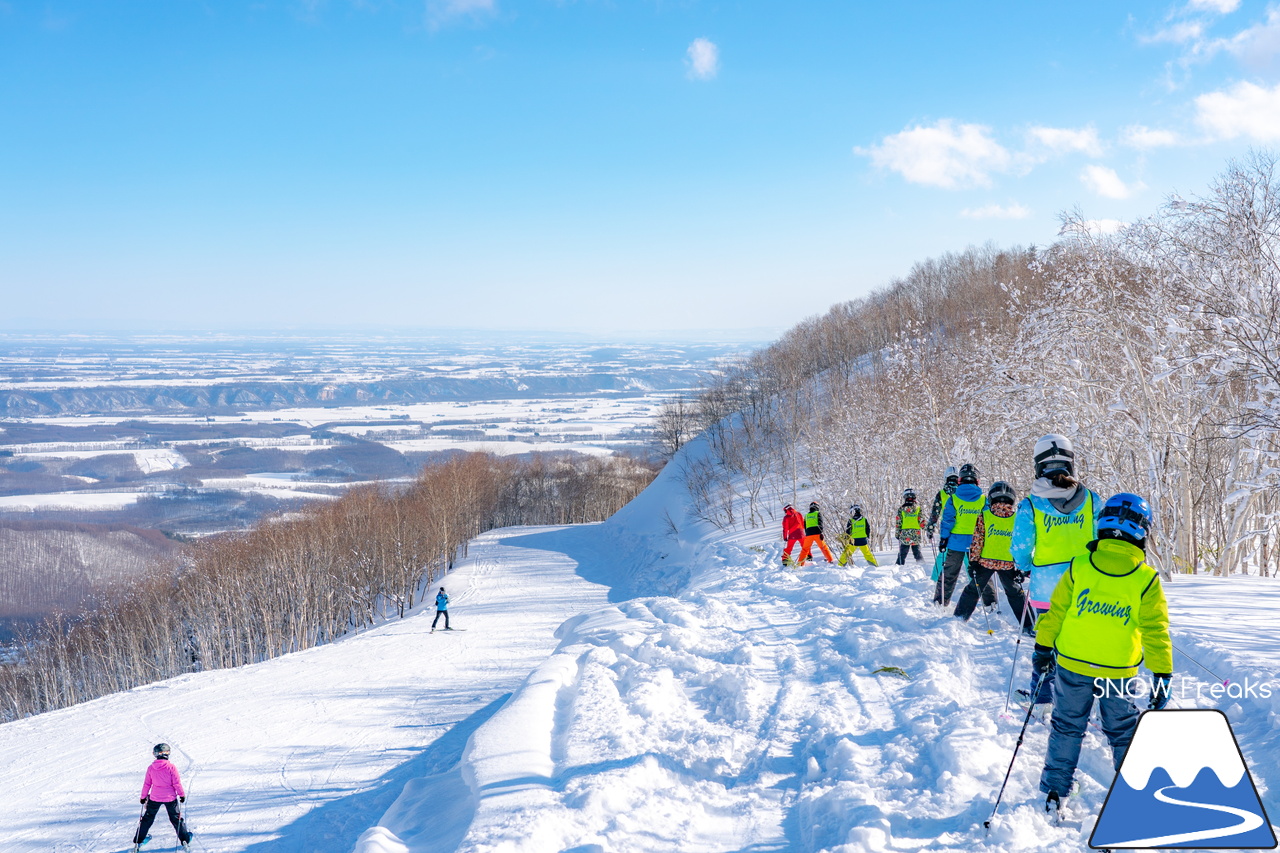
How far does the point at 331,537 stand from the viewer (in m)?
43.9

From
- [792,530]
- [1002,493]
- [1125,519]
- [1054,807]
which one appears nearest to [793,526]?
[792,530]

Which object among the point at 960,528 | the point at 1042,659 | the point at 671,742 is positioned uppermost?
the point at 960,528

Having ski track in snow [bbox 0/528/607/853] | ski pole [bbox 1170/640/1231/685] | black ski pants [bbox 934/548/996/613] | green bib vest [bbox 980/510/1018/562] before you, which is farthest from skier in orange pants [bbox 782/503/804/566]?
ski pole [bbox 1170/640/1231/685]

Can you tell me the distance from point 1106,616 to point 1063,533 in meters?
1.68

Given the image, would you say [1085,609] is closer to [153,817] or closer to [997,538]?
[997,538]

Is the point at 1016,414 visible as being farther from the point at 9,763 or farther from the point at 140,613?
the point at 140,613

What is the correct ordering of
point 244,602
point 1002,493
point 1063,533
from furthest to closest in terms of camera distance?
point 244,602
point 1002,493
point 1063,533

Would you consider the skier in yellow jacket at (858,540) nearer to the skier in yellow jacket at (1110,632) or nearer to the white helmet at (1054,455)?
the white helmet at (1054,455)

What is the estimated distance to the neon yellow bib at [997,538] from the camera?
25.4 feet

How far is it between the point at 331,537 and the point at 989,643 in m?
44.0

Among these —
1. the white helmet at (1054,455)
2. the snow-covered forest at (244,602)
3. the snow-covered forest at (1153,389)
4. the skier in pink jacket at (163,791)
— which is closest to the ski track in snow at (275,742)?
the skier in pink jacket at (163,791)

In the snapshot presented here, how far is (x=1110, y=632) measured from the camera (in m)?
4.09

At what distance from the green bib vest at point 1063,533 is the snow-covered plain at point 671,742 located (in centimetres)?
149

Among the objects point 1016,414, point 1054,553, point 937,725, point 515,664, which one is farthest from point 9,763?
point 1016,414
